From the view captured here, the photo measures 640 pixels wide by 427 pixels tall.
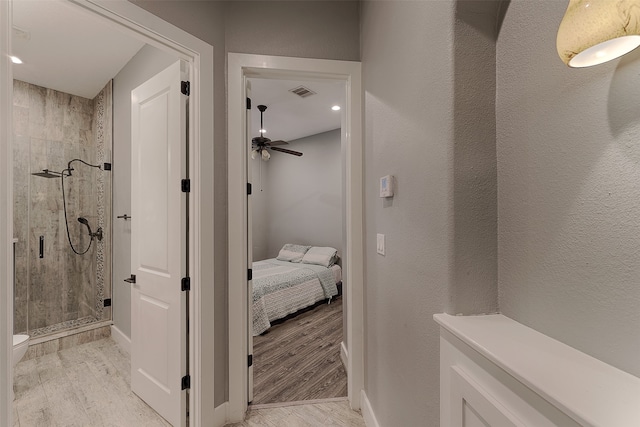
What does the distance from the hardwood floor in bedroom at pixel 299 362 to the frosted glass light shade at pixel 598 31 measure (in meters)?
2.34

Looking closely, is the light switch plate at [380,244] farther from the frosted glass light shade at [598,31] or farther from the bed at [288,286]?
the bed at [288,286]

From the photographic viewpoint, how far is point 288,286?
3.68m

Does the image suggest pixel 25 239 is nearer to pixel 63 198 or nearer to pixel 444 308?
pixel 63 198

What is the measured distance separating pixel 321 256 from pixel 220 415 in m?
3.05

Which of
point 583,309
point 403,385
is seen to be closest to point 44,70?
point 403,385

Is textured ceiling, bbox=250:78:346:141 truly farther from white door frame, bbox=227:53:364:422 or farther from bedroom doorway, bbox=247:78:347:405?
white door frame, bbox=227:53:364:422

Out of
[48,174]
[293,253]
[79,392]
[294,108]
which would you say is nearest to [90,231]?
[48,174]

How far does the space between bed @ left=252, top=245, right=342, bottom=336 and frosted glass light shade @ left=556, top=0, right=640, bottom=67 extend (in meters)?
3.24

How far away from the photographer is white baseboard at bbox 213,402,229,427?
5.70ft

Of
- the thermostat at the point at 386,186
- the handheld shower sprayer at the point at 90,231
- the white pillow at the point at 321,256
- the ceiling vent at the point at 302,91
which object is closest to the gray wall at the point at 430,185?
the thermostat at the point at 386,186

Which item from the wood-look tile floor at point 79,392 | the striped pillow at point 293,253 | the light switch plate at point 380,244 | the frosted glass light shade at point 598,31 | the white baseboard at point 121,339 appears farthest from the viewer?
the striped pillow at point 293,253

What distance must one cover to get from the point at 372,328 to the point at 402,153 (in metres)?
1.11

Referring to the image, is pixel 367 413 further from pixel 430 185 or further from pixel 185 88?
pixel 185 88

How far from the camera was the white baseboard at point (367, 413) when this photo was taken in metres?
1.63
